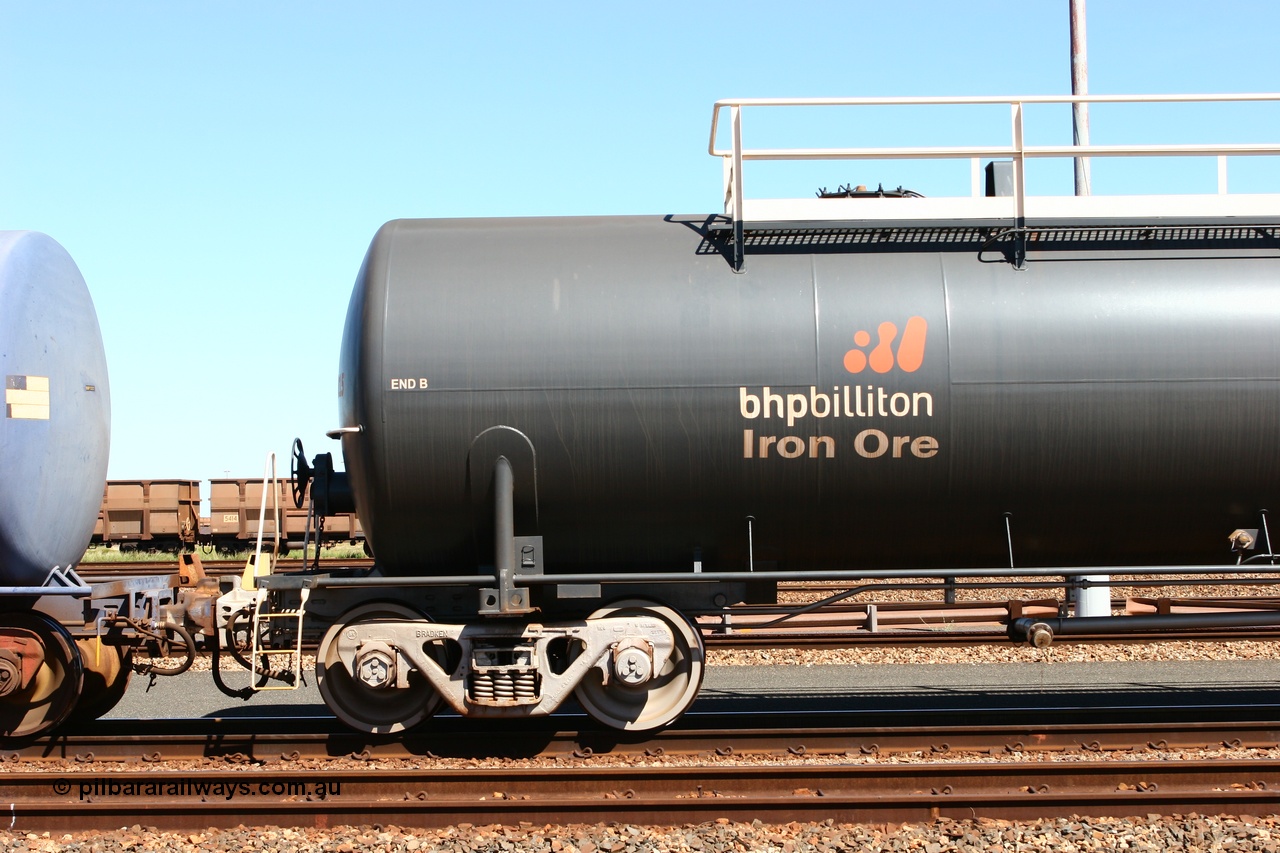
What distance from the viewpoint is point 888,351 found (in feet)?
25.8

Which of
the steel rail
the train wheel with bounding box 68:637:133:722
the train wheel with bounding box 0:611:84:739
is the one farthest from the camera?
the train wheel with bounding box 68:637:133:722

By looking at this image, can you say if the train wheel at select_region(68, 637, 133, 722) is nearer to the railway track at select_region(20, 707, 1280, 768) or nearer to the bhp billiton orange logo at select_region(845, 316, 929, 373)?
the railway track at select_region(20, 707, 1280, 768)

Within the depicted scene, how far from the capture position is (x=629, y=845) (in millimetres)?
6402

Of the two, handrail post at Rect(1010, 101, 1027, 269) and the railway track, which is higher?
handrail post at Rect(1010, 101, 1027, 269)

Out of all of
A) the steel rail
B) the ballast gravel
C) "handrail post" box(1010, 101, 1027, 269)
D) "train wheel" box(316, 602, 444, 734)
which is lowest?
the ballast gravel

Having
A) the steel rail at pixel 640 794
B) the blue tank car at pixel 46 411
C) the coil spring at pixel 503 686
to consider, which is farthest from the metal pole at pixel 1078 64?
the blue tank car at pixel 46 411

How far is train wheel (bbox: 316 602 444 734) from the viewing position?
8117 mm

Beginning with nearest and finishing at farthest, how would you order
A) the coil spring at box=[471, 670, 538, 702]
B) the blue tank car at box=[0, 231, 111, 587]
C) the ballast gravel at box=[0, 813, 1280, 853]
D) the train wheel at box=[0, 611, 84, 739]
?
1. the ballast gravel at box=[0, 813, 1280, 853]
2. the blue tank car at box=[0, 231, 111, 587]
3. the coil spring at box=[471, 670, 538, 702]
4. the train wheel at box=[0, 611, 84, 739]

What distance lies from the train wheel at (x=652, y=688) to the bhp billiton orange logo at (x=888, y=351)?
2.35 m

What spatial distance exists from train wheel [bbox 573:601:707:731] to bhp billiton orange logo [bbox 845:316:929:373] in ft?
7.70

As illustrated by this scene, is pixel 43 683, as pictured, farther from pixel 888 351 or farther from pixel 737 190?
pixel 888 351

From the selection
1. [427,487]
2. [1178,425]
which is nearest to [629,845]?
[427,487]

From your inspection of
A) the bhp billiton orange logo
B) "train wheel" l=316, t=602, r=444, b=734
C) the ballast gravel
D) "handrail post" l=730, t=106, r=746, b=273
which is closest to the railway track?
"train wheel" l=316, t=602, r=444, b=734

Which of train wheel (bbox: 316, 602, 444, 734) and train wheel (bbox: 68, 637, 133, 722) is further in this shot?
train wheel (bbox: 68, 637, 133, 722)
